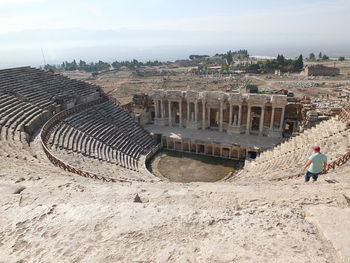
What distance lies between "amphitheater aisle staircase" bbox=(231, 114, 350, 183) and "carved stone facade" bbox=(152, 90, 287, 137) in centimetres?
596

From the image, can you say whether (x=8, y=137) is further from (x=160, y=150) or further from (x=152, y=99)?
(x=152, y=99)

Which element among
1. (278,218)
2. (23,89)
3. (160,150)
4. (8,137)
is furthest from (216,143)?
(278,218)

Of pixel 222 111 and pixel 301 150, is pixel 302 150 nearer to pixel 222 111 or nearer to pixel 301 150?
pixel 301 150

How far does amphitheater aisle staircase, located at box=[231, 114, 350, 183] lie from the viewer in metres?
16.2

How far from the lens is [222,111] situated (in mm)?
31844

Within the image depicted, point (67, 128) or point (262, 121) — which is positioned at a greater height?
point (67, 128)

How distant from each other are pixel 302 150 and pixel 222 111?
1349cm

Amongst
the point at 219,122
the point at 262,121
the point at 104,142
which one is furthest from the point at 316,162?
the point at 219,122

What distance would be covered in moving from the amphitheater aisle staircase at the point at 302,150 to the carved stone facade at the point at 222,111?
5.96m

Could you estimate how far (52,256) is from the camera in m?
3.62

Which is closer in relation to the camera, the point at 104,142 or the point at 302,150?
the point at 302,150

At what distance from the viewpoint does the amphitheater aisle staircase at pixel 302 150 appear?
16.2 metres

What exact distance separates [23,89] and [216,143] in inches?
883

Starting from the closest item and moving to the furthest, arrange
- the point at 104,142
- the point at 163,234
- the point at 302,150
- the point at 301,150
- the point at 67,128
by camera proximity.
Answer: the point at 163,234
the point at 302,150
the point at 301,150
the point at 67,128
the point at 104,142
